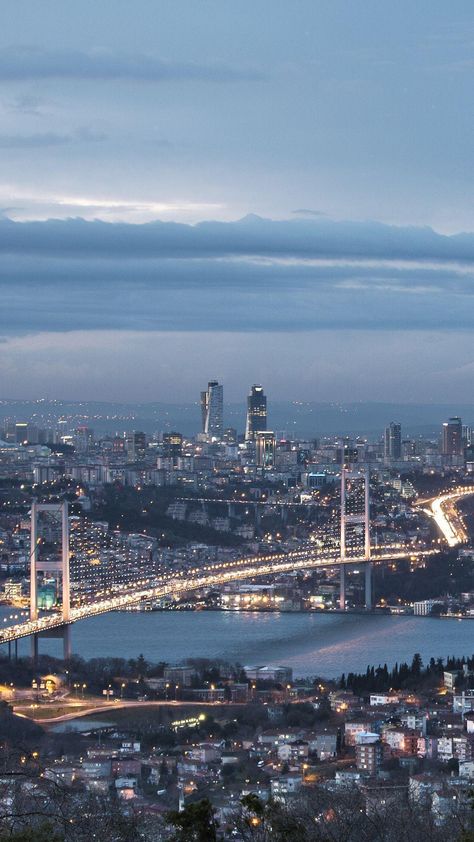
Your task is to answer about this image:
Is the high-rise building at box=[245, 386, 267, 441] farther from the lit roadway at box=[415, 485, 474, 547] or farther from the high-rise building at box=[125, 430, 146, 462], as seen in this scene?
the lit roadway at box=[415, 485, 474, 547]

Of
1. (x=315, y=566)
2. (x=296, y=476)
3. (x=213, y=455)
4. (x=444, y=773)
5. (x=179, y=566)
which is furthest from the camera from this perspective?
(x=213, y=455)

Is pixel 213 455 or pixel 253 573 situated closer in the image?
pixel 253 573

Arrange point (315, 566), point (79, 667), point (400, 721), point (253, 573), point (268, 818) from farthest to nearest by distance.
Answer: point (315, 566) → point (253, 573) → point (79, 667) → point (400, 721) → point (268, 818)

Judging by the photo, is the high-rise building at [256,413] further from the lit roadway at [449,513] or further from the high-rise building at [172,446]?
the lit roadway at [449,513]

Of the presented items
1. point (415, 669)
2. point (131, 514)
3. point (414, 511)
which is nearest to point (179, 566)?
point (131, 514)

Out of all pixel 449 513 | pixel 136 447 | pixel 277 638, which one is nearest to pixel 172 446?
→ pixel 136 447

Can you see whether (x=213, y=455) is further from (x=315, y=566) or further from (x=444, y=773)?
(x=444, y=773)

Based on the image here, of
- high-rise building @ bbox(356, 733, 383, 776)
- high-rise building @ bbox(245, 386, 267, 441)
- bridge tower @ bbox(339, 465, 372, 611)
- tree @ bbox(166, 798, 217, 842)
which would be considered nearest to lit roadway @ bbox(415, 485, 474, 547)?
bridge tower @ bbox(339, 465, 372, 611)
